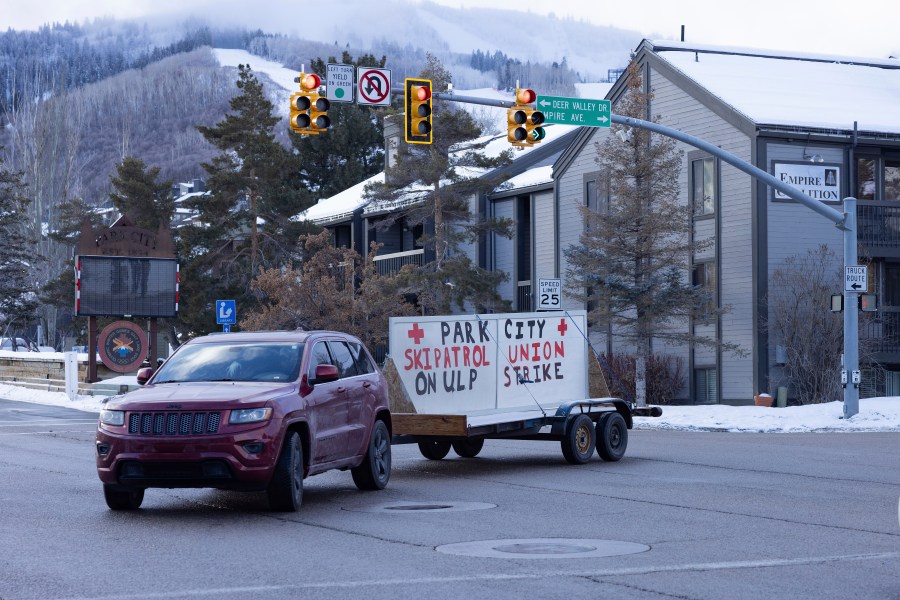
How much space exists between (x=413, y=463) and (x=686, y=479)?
420 cm

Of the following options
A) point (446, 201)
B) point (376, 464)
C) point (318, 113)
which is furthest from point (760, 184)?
point (376, 464)

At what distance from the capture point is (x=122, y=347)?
42.9 metres

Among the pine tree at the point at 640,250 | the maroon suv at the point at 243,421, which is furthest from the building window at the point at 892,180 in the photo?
the maroon suv at the point at 243,421

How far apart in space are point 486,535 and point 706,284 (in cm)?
2859

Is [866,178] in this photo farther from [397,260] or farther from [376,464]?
[376,464]

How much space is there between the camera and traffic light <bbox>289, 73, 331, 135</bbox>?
71.5ft

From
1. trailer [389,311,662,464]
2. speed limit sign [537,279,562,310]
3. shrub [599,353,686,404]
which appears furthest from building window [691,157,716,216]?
trailer [389,311,662,464]

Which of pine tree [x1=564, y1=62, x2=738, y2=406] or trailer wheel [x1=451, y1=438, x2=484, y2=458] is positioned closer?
trailer wheel [x1=451, y1=438, x2=484, y2=458]

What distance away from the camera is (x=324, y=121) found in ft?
72.5

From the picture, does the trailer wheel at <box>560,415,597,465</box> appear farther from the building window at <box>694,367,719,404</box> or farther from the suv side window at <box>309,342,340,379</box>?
the building window at <box>694,367,719,404</box>

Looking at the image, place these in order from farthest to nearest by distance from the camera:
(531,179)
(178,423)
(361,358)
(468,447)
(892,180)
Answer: (531,179), (892,180), (468,447), (361,358), (178,423)

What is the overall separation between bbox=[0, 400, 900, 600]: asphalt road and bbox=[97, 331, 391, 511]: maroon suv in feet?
1.28

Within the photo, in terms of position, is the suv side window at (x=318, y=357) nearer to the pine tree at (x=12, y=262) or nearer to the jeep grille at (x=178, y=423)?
the jeep grille at (x=178, y=423)

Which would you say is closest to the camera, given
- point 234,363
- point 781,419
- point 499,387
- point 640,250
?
point 234,363
